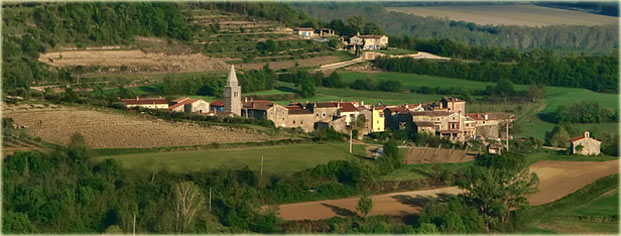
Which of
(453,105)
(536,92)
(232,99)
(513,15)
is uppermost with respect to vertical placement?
(232,99)

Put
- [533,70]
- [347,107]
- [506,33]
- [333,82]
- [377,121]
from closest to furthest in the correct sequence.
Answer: [377,121] < [347,107] < [333,82] < [533,70] < [506,33]

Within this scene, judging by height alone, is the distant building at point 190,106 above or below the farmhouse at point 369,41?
above

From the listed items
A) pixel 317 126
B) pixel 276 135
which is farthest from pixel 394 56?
pixel 276 135

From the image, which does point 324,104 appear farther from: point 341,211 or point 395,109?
point 341,211

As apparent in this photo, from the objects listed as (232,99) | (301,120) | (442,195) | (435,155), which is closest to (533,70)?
(301,120)

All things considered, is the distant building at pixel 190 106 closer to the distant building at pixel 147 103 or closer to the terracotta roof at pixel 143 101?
the distant building at pixel 147 103

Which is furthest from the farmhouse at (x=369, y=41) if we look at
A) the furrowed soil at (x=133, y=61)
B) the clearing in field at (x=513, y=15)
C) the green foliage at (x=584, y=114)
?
the clearing in field at (x=513, y=15)

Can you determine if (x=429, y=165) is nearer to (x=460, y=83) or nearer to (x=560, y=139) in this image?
(x=560, y=139)
